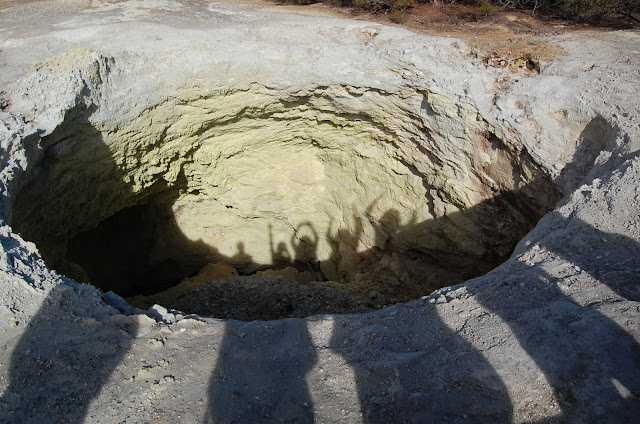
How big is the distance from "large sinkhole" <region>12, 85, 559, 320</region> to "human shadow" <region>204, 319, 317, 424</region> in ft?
11.6

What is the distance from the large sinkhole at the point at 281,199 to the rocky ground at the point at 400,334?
623 mm

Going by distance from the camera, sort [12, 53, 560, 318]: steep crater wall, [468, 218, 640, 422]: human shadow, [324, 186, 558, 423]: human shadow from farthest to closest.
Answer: [12, 53, 560, 318]: steep crater wall, [324, 186, 558, 423]: human shadow, [468, 218, 640, 422]: human shadow

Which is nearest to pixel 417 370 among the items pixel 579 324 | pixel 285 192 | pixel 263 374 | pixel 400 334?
pixel 400 334

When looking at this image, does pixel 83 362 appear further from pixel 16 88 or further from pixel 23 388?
pixel 16 88

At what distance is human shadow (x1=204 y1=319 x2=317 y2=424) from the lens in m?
2.92

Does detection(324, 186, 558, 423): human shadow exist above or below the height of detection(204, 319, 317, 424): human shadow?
above

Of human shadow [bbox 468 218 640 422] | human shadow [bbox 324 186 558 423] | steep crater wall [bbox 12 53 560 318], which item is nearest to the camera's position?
human shadow [bbox 468 218 640 422]

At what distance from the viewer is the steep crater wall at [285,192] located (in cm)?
A: 609

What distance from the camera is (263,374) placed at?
10.5 feet

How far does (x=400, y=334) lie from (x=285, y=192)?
583cm

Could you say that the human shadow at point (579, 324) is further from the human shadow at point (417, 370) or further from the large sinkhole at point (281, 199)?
the large sinkhole at point (281, 199)

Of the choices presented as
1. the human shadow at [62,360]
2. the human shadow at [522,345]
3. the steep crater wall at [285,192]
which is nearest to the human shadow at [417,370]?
the human shadow at [522,345]

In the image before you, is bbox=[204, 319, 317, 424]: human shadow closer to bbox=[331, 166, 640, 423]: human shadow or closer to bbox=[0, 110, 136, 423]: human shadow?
bbox=[331, 166, 640, 423]: human shadow

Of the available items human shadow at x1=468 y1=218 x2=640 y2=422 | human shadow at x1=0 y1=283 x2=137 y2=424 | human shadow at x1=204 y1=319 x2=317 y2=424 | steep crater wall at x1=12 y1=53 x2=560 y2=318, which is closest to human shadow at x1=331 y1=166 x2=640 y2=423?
human shadow at x1=468 y1=218 x2=640 y2=422
